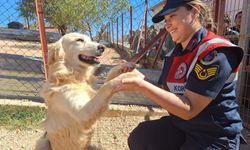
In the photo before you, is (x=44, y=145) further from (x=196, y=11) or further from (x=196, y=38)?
(x=196, y=11)

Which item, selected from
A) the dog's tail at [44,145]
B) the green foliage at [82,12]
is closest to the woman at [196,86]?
the dog's tail at [44,145]

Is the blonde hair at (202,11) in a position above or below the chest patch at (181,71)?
above

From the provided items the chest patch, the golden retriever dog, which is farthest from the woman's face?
the golden retriever dog

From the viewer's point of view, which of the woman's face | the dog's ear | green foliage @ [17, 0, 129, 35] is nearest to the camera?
the woman's face

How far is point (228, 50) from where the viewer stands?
6.56 ft

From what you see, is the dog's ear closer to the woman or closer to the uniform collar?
the woman

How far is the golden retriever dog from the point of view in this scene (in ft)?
8.46

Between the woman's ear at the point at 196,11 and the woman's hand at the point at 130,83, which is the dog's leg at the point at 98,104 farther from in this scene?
the woman's ear at the point at 196,11

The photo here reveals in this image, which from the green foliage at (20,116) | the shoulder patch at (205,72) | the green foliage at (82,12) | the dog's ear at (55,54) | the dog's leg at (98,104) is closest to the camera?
the shoulder patch at (205,72)

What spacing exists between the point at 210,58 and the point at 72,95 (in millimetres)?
1261

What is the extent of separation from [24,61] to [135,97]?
8.76ft

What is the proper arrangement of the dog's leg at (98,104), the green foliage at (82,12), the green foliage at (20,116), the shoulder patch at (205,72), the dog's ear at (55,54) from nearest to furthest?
the shoulder patch at (205,72) → the dog's leg at (98,104) → the dog's ear at (55,54) → the green foliage at (20,116) → the green foliage at (82,12)

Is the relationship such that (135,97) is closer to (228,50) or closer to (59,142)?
(59,142)

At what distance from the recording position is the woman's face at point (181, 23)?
2.13 meters
